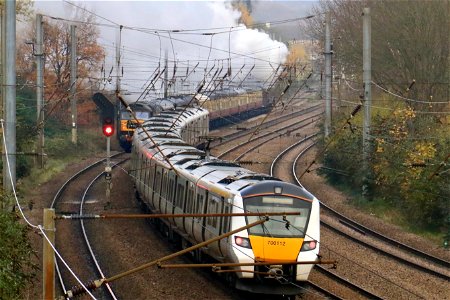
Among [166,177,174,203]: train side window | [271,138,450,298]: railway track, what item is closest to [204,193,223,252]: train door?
[271,138,450,298]: railway track

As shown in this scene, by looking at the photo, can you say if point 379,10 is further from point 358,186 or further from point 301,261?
point 301,261

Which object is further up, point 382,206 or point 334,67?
point 334,67

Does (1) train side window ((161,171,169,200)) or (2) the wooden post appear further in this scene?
(1) train side window ((161,171,169,200))

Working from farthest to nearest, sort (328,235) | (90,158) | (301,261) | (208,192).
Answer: (90,158)
(328,235)
(208,192)
(301,261)

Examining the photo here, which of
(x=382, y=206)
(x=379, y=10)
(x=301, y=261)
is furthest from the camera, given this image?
(x=379, y=10)

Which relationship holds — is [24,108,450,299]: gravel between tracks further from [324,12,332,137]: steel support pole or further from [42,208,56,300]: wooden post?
[42,208,56,300]: wooden post

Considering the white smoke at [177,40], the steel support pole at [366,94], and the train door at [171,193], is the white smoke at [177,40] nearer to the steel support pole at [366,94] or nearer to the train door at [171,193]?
the steel support pole at [366,94]

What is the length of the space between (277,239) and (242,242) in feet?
2.14

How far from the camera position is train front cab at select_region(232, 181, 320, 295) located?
16125 millimetres

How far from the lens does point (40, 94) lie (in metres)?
32.1

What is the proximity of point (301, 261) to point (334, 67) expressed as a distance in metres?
32.5

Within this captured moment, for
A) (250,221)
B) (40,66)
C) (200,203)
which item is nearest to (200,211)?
(200,203)

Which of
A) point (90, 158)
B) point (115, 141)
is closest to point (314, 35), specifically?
point (115, 141)

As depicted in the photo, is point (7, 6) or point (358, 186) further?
point (358, 186)
